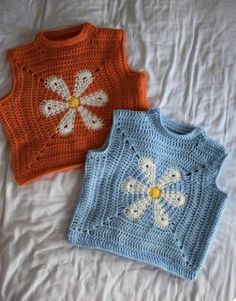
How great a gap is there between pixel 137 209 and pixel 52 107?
1.31 feet

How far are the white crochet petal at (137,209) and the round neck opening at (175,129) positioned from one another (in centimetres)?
19

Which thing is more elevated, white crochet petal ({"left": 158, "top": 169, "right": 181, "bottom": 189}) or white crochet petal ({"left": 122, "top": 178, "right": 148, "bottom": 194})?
white crochet petal ({"left": 158, "top": 169, "right": 181, "bottom": 189})

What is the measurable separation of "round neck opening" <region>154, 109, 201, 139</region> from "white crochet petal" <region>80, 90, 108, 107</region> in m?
0.17

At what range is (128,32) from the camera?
49.4 inches

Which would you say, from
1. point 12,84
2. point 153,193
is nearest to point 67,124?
point 12,84

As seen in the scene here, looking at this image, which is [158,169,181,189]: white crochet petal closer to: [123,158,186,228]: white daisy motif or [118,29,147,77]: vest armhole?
[123,158,186,228]: white daisy motif

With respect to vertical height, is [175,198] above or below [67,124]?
below

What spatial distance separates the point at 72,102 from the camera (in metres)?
1.21

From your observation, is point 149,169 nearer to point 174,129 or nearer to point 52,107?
point 174,129

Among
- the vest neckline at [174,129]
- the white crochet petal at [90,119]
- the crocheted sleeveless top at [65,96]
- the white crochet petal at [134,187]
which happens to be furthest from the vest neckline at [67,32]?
the white crochet petal at [134,187]

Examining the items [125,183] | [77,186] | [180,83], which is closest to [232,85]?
[180,83]

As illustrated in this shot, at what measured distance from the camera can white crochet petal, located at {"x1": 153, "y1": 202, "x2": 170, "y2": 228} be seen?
3.53ft

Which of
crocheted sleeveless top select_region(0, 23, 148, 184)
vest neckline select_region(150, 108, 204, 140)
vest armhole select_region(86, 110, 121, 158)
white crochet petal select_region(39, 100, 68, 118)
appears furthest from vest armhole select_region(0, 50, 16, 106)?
vest neckline select_region(150, 108, 204, 140)

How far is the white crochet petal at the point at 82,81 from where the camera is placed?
47.5 inches
